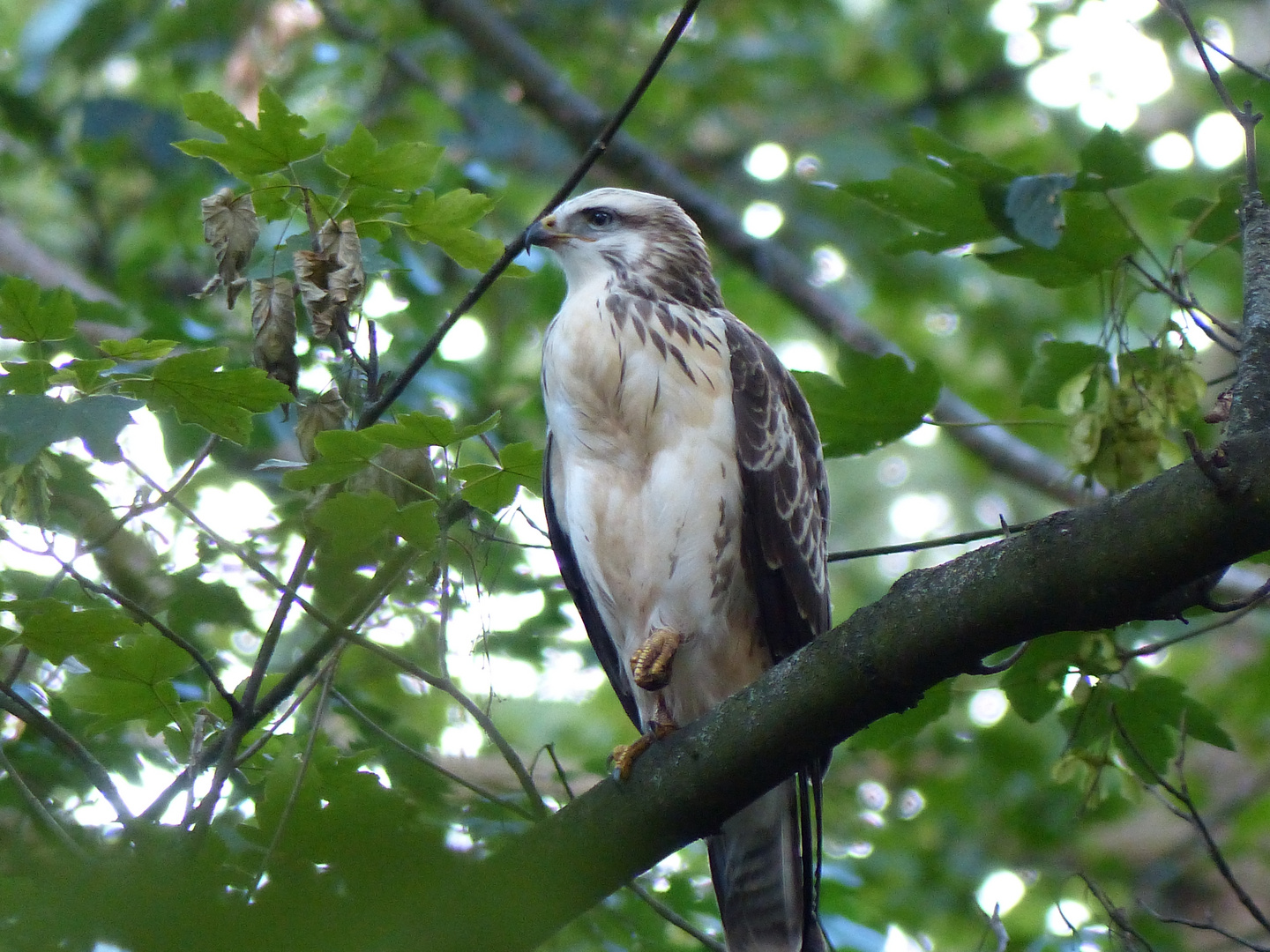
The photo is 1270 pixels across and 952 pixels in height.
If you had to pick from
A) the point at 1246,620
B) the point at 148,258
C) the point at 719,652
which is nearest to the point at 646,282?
the point at 719,652

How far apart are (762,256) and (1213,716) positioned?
4.60m

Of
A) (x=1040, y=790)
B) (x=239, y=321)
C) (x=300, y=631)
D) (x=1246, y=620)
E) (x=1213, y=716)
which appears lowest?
(x=1213, y=716)

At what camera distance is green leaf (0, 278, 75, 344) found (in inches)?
101

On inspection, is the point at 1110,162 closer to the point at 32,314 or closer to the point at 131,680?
the point at 32,314

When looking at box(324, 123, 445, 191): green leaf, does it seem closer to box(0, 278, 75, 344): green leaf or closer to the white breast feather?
box(0, 278, 75, 344): green leaf

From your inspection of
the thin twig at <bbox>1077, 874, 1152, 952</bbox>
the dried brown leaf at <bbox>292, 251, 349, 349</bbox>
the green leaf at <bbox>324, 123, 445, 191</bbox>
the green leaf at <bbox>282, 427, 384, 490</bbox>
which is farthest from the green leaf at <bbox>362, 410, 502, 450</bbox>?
the thin twig at <bbox>1077, 874, 1152, 952</bbox>

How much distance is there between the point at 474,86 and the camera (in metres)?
7.88

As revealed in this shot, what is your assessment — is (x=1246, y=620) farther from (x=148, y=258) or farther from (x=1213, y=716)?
(x=148, y=258)

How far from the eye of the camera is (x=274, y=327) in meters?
2.80

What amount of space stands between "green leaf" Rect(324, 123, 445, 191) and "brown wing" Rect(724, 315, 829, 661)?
119 cm

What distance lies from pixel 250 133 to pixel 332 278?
0.41m

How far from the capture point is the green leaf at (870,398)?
3.23 m

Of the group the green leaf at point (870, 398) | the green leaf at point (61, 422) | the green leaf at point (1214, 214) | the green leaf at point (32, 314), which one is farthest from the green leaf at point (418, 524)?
the green leaf at point (1214, 214)

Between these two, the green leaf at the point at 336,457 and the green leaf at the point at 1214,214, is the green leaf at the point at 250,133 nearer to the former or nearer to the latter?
the green leaf at the point at 336,457
